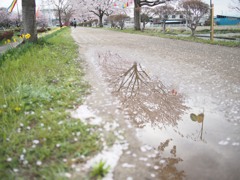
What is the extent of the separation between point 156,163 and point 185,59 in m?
6.61

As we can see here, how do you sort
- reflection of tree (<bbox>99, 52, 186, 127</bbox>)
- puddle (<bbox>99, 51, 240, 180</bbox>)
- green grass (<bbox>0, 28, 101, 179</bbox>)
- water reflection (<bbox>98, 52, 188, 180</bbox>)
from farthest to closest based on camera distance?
reflection of tree (<bbox>99, 52, 186, 127</bbox>) < water reflection (<bbox>98, 52, 188, 180</bbox>) < puddle (<bbox>99, 51, 240, 180</bbox>) < green grass (<bbox>0, 28, 101, 179</bbox>)

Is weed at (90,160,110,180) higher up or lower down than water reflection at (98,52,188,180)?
lower down

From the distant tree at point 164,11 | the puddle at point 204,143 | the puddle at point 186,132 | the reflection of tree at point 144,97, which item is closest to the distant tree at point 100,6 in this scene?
the distant tree at point 164,11

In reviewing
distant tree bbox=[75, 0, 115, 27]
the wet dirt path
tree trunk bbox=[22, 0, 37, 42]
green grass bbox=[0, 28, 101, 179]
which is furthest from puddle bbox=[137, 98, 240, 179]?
distant tree bbox=[75, 0, 115, 27]

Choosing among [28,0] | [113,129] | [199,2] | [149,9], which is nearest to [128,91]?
[113,129]

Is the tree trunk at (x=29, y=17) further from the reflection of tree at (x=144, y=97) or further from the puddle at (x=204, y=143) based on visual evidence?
the puddle at (x=204, y=143)

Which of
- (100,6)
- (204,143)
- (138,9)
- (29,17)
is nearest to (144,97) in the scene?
(204,143)

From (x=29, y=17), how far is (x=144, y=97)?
8930 mm

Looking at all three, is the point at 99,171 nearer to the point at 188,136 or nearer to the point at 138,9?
the point at 188,136

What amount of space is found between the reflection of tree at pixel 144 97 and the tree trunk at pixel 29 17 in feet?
20.5

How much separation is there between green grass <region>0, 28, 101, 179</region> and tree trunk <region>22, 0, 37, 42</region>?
6629 millimetres

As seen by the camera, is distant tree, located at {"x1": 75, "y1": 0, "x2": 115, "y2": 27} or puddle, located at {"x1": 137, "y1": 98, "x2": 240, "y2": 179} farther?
distant tree, located at {"x1": 75, "y1": 0, "x2": 115, "y2": 27}

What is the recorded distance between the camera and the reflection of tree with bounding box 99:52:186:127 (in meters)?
3.95

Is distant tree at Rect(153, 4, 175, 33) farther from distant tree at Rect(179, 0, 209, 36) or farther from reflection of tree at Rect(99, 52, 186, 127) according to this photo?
reflection of tree at Rect(99, 52, 186, 127)
